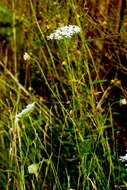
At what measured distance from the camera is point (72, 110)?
154 centimetres

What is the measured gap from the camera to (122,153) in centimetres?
172

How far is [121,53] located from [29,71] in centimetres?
73

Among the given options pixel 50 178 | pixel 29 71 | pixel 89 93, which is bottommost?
pixel 50 178

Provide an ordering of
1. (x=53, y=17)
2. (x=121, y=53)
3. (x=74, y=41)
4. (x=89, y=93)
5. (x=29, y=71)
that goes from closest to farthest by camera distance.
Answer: (x=89, y=93)
(x=74, y=41)
(x=53, y=17)
(x=121, y=53)
(x=29, y=71)

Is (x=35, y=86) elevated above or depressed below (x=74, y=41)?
below

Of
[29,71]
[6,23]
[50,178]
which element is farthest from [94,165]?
[6,23]

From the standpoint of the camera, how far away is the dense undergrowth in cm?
145

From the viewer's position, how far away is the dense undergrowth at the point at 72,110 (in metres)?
1.45

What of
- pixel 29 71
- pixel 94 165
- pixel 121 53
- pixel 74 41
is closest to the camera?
pixel 94 165

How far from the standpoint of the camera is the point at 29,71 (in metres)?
2.47

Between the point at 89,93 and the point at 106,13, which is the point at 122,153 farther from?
the point at 106,13

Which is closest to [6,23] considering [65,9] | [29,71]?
[29,71]

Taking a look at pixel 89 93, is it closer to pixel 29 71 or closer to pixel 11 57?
pixel 29 71

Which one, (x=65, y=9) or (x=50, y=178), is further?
(x=65, y=9)
